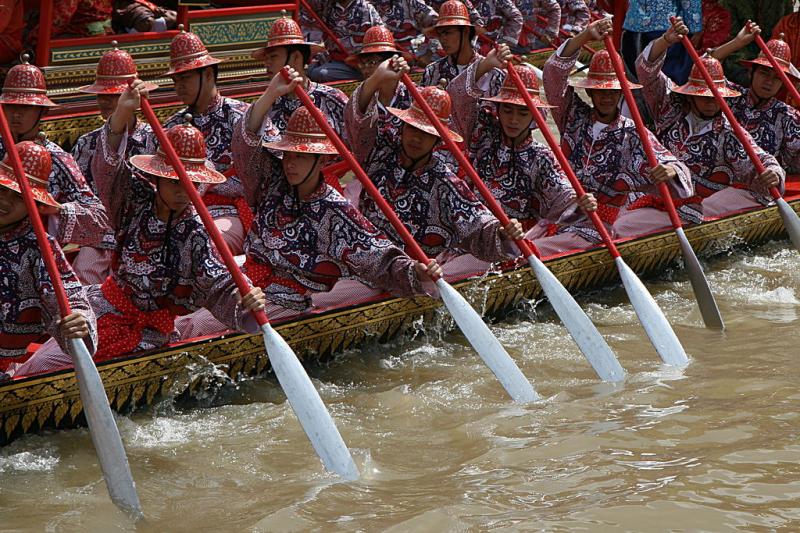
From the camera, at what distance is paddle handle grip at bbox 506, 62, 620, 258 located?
21.5ft

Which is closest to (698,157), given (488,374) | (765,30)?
(488,374)

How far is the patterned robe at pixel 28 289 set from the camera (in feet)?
15.6

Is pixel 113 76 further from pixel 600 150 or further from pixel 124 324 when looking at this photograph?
pixel 600 150

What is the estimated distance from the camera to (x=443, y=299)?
575cm

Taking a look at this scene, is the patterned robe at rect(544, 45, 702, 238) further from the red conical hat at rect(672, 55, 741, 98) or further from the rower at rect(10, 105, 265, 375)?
the rower at rect(10, 105, 265, 375)

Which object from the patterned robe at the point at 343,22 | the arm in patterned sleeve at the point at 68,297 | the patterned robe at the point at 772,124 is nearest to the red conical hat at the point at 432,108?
the arm in patterned sleeve at the point at 68,297

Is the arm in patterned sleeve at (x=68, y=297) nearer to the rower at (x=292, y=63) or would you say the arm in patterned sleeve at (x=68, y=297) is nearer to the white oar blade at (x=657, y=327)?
the rower at (x=292, y=63)

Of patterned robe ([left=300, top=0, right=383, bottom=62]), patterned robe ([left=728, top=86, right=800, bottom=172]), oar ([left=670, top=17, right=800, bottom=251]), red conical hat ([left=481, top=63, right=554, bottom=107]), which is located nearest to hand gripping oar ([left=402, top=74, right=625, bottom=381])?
red conical hat ([left=481, top=63, right=554, bottom=107])

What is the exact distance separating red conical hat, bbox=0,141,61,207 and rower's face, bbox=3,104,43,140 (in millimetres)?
1307

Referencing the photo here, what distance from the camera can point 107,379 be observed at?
207 inches

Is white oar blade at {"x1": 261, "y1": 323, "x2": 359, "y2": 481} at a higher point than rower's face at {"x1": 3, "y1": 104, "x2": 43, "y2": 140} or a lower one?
lower

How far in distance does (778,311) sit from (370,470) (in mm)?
3177

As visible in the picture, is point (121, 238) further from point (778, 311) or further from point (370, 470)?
point (778, 311)

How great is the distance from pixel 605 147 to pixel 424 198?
5.06ft
